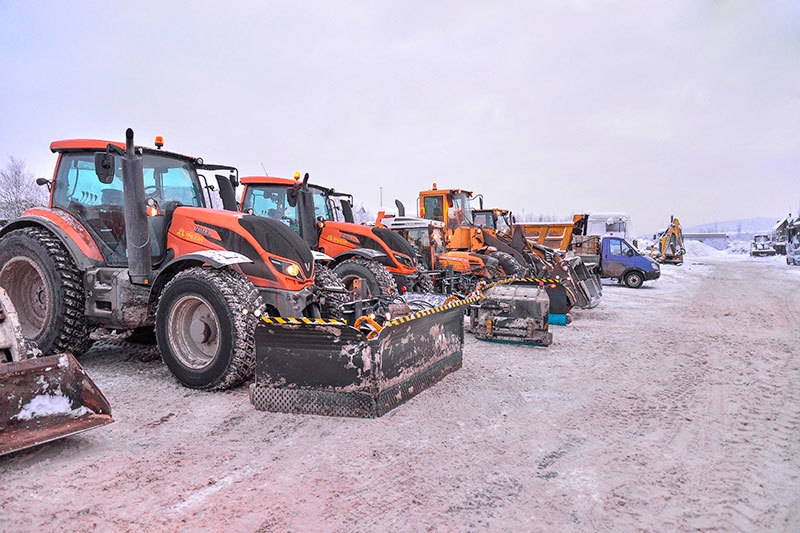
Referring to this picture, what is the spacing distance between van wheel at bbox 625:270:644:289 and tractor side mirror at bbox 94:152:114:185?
16.8 metres

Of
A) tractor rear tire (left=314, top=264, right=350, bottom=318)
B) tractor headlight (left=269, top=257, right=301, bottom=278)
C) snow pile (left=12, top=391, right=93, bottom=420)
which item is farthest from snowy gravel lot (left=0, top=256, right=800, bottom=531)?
tractor rear tire (left=314, top=264, right=350, bottom=318)

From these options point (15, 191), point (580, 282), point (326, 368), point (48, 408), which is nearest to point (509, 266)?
point (580, 282)

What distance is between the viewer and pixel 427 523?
9.50 ft

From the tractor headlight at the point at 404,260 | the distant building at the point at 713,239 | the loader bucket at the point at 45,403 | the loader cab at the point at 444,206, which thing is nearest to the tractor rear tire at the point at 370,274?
the tractor headlight at the point at 404,260

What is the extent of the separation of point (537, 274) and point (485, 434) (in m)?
9.11

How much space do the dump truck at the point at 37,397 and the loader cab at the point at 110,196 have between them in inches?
78.6

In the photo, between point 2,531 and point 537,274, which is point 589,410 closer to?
point 2,531

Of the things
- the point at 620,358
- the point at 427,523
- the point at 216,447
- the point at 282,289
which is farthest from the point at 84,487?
the point at 620,358

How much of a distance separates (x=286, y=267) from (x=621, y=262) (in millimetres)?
15586

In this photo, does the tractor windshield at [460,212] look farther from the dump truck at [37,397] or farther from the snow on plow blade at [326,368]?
the dump truck at [37,397]

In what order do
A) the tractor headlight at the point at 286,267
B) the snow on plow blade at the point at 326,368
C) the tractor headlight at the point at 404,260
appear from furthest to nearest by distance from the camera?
1. the tractor headlight at the point at 404,260
2. the tractor headlight at the point at 286,267
3. the snow on plow blade at the point at 326,368

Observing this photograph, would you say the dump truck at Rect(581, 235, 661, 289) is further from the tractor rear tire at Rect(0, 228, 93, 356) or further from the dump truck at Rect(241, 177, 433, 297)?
the tractor rear tire at Rect(0, 228, 93, 356)

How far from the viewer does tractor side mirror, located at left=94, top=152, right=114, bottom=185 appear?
5.20m

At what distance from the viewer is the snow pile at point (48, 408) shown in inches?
141
